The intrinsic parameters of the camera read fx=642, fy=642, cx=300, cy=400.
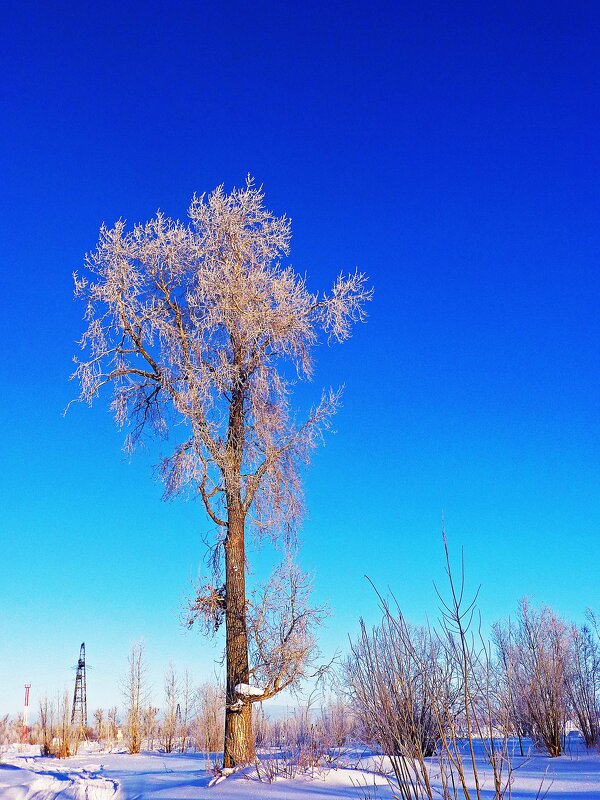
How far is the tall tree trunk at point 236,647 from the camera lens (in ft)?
30.2

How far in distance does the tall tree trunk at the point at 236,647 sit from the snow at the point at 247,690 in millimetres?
103

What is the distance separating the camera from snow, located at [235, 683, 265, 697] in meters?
9.17

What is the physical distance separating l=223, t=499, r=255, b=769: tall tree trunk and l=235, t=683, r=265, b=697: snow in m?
0.10

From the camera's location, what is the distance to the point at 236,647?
961 centimetres

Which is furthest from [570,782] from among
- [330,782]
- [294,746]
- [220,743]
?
[220,743]

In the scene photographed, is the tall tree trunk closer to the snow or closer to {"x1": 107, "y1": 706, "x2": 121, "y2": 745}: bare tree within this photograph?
the snow

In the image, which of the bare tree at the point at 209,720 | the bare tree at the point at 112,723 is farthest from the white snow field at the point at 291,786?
the bare tree at the point at 112,723

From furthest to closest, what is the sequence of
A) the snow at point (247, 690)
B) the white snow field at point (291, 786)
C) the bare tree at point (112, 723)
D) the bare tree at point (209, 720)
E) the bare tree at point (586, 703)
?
the bare tree at point (112, 723) → the bare tree at point (209, 720) → the bare tree at point (586, 703) → the snow at point (247, 690) → the white snow field at point (291, 786)

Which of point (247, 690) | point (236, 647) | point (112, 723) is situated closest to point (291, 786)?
point (247, 690)

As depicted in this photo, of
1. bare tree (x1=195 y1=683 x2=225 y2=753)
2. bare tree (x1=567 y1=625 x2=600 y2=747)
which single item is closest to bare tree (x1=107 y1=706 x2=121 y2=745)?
bare tree (x1=195 y1=683 x2=225 y2=753)

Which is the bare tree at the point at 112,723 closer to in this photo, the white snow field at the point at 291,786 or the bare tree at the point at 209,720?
the bare tree at the point at 209,720

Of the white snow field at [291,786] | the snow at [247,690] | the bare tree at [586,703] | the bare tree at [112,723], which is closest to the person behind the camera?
the white snow field at [291,786]

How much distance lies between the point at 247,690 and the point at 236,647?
0.65 metres

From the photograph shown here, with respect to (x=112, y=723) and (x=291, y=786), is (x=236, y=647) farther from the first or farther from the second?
(x=112, y=723)
